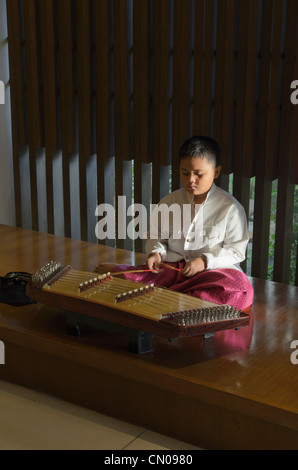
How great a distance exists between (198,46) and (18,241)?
157cm

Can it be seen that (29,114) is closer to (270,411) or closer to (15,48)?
(15,48)

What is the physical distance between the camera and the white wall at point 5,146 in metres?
4.29

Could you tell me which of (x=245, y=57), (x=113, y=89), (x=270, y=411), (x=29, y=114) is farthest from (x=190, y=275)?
(x=29, y=114)

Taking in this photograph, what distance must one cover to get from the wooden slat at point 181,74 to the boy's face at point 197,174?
931 mm

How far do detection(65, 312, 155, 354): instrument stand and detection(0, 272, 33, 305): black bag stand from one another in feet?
1.32

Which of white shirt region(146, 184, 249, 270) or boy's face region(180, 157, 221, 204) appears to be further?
white shirt region(146, 184, 249, 270)

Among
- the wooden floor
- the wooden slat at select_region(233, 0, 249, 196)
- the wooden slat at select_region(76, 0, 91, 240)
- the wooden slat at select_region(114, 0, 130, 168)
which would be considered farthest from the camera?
the wooden slat at select_region(76, 0, 91, 240)

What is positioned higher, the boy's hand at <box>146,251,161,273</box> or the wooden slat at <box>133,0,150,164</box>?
the wooden slat at <box>133,0,150,164</box>

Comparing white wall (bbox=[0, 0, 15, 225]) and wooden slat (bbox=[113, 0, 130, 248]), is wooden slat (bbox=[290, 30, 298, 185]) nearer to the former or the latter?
wooden slat (bbox=[113, 0, 130, 248])

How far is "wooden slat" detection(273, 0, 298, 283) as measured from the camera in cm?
314

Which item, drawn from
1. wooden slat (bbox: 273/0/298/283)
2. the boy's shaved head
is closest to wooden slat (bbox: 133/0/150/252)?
wooden slat (bbox: 273/0/298/283)

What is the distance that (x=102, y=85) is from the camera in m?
3.84

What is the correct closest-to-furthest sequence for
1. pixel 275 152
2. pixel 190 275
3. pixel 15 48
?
1. pixel 190 275
2. pixel 275 152
3. pixel 15 48

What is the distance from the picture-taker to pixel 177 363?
2.30 m
